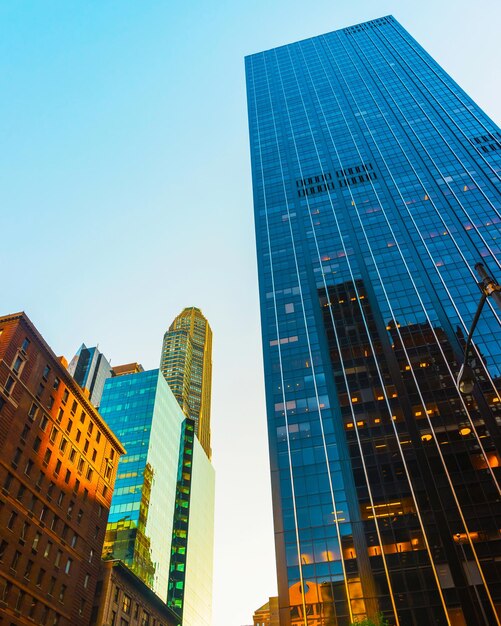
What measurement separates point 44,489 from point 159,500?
8033 cm

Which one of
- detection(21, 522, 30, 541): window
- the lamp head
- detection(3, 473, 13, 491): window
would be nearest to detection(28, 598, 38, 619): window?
detection(21, 522, 30, 541): window

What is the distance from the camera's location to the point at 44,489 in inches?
2618

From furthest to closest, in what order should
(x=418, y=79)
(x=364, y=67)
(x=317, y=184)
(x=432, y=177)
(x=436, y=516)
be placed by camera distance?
(x=364, y=67) < (x=418, y=79) < (x=317, y=184) < (x=432, y=177) < (x=436, y=516)

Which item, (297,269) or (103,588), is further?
(297,269)

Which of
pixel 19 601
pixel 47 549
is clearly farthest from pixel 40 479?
pixel 19 601

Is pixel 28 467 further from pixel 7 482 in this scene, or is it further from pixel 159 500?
pixel 159 500

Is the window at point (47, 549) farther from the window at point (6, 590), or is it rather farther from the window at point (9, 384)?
the window at point (9, 384)

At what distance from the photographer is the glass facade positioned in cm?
12281

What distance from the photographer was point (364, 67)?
168000mm

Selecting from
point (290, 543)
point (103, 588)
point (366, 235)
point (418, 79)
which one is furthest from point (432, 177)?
point (103, 588)

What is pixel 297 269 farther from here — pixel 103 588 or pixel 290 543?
pixel 103 588

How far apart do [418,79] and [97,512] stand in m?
144

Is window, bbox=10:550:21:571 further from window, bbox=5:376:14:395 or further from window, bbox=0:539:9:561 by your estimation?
window, bbox=5:376:14:395

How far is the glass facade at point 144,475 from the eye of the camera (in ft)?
403
